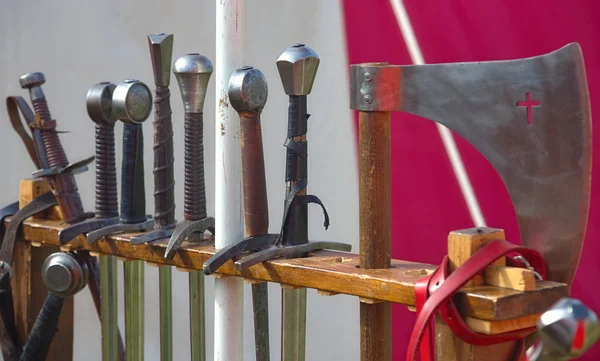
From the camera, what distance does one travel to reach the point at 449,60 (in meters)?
1.64

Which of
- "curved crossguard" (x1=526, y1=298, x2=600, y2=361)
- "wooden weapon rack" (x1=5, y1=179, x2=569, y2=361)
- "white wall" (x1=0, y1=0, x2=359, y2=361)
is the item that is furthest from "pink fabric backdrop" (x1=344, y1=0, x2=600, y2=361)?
"curved crossguard" (x1=526, y1=298, x2=600, y2=361)

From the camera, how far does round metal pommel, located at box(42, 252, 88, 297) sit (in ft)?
4.77

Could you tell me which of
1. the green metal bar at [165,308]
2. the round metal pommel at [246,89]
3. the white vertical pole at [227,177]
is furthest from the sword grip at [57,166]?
the round metal pommel at [246,89]

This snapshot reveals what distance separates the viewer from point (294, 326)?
1.24 metres

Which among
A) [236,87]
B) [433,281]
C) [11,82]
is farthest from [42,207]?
[11,82]

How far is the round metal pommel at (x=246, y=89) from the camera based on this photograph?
117 cm

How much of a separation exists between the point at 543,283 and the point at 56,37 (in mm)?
1651

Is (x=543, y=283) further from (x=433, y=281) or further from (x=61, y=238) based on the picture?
(x=61, y=238)

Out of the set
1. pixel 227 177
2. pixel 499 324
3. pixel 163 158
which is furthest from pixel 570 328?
pixel 163 158

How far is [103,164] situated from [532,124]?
2.30 ft

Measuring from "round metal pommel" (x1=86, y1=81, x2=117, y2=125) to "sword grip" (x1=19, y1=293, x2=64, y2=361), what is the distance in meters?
0.31

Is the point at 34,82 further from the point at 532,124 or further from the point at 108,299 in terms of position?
the point at 532,124

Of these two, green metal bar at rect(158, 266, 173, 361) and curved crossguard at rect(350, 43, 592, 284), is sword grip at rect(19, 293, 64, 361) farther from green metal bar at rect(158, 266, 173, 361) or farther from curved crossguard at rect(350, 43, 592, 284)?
curved crossguard at rect(350, 43, 592, 284)

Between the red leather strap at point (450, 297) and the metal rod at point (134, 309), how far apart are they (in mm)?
544
